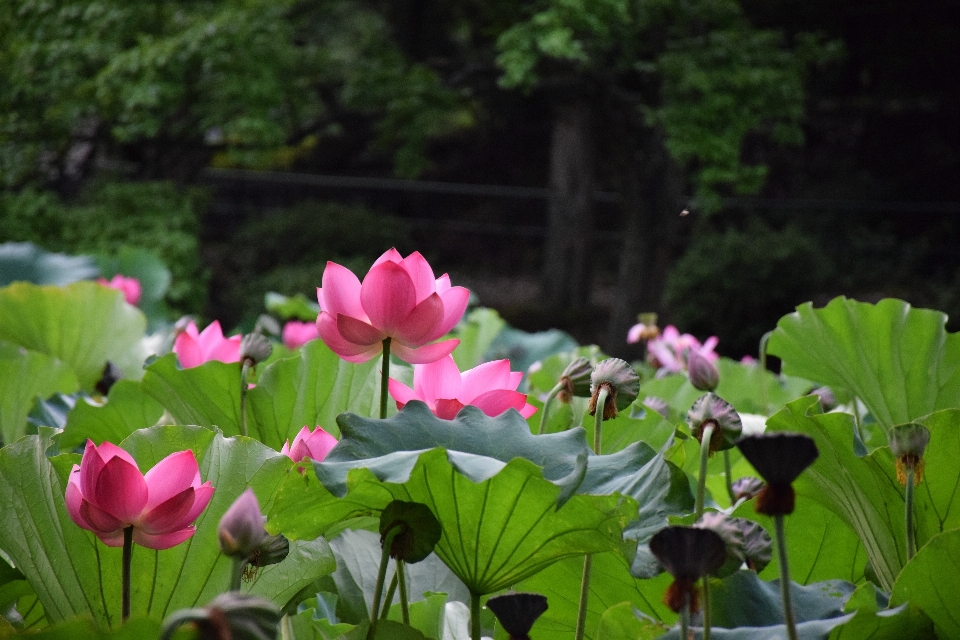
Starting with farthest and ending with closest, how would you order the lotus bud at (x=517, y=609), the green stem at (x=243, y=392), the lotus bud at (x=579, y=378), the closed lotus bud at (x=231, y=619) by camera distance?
the green stem at (x=243, y=392) < the lotus bud at (x=579, y=378) < the lotus bud at (x=517, y=609) < the closed lotus bud at (x=231, y=619)

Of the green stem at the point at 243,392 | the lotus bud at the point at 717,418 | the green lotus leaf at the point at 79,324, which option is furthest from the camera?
the green lotus leaf at the point at 79,324

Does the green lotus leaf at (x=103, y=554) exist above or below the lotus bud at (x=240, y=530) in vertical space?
below

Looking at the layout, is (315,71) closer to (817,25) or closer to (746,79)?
(746,79)

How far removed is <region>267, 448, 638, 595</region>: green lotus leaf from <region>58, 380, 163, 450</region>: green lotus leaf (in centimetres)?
48

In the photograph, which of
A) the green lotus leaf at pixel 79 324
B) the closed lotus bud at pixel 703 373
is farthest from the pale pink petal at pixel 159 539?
the green lotus leaf at pixel 79 324

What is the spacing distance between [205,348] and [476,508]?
0.48 metres

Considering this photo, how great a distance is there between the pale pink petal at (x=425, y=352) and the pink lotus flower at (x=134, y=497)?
0.54 feet

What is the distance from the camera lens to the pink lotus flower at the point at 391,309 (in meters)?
0.61

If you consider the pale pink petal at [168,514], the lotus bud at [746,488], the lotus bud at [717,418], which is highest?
the lotus bud at [717,418]

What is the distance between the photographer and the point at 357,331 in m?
0.62

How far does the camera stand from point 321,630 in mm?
604

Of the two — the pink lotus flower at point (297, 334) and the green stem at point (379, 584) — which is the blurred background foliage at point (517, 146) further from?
the green stem at point (379, 584)

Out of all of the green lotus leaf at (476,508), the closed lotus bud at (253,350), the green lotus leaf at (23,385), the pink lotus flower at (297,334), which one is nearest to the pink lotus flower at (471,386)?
the green lotus leaf at (476,508)

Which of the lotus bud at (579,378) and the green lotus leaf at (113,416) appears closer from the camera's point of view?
the lotus bud at (579,378)
